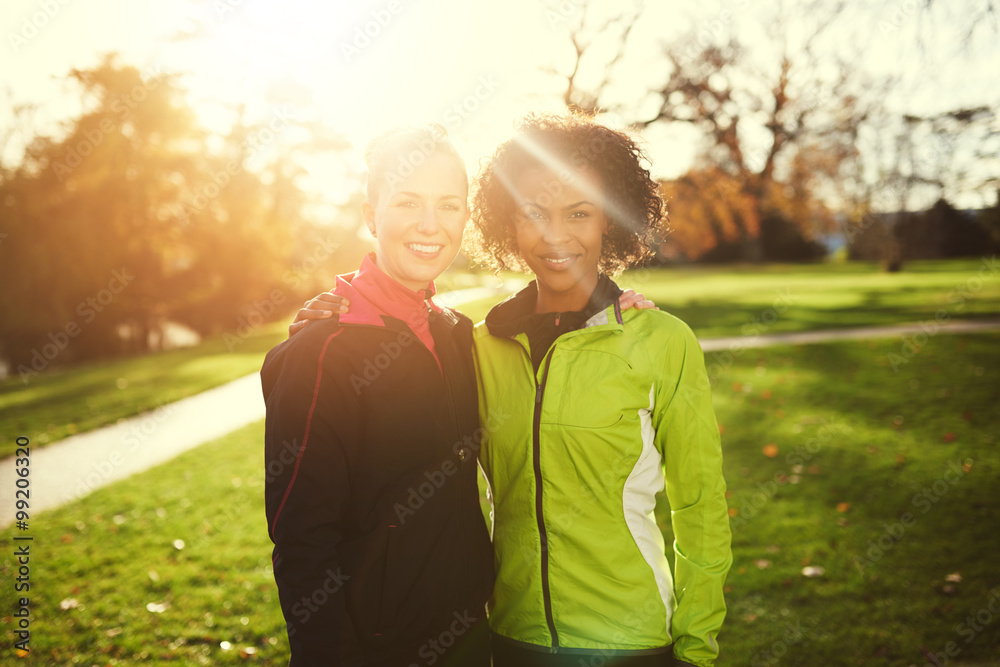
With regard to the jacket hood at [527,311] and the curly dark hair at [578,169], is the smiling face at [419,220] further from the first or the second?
the curly dark hair at [578,169]

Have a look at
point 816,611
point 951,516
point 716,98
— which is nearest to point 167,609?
point 816,611

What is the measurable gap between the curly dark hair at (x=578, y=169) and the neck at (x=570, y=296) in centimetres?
41

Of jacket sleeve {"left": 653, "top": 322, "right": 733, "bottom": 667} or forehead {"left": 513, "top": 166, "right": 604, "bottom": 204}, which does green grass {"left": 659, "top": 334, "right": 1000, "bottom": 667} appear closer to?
jacket sleeve {"left": 653, "top": 322, "right": 733, "bottom": 667}

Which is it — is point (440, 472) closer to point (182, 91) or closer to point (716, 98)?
point (716, 98)

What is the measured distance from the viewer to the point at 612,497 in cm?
200

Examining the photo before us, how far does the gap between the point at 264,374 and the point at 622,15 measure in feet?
33.7

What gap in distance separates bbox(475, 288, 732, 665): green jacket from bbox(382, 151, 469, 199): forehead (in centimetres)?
69

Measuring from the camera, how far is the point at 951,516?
5.42 m
